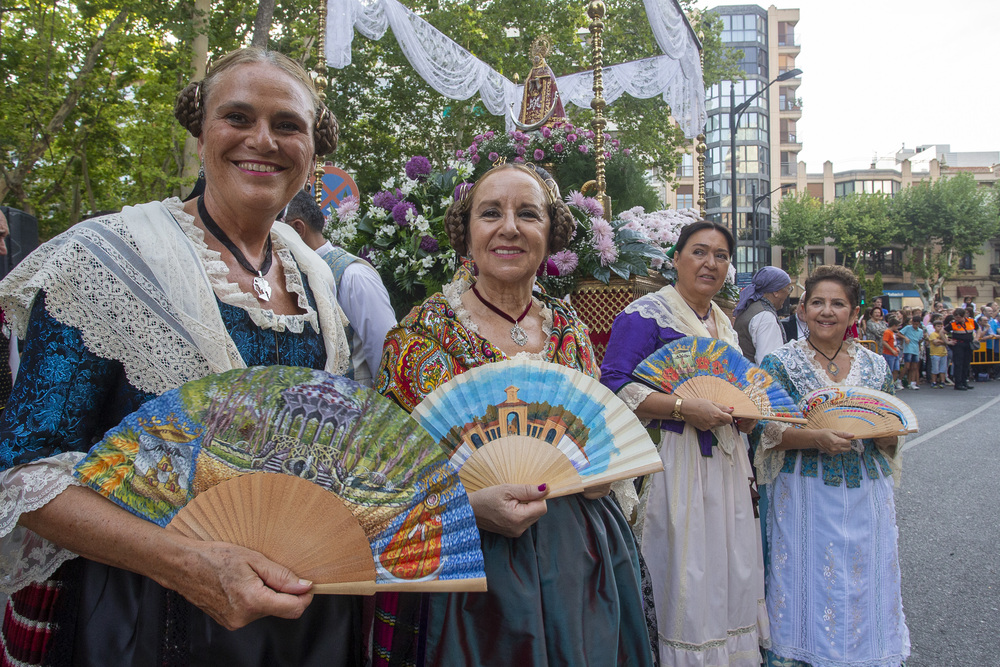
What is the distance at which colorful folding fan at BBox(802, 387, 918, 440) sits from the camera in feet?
10.0

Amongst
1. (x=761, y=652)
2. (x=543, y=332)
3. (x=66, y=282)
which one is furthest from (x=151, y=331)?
(x=761, y=652)

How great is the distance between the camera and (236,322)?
1447 millimetres

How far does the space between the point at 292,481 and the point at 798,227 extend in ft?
164

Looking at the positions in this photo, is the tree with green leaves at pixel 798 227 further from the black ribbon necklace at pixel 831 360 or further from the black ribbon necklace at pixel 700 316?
the black ribbon necklace at pixel 700 316

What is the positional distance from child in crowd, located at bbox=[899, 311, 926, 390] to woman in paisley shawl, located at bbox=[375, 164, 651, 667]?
17.6 metres

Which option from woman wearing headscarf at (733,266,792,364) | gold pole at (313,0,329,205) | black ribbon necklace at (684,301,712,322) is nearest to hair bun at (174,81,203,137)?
black ribbon necklace at (684,301,712,322)

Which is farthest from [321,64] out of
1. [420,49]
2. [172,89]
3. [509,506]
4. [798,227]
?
[798,227]

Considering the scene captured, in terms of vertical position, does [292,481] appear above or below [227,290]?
below

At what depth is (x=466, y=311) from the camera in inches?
79.9

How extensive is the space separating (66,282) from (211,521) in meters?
0.55

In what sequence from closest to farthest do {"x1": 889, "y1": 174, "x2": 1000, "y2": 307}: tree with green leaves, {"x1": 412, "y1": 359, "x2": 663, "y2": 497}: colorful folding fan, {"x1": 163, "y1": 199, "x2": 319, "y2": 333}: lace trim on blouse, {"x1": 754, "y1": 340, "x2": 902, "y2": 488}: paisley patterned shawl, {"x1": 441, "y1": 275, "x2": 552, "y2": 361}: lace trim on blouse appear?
{"x1": 163, "y1": 199, "x2": 319, "y2": 333}: lace trim on blouse, {"x1": 412, "y1": 359, "x2": 663, "y2": 497}: colorful folding fan, {"x1": 441, "y1": 275, "x2": 552, "y2": 361}: lace trim on blouse, {"x1": 754, "y1": 340, "x2": 902, "y2": 488}: paisley patterned shawl, {"x1": 889, "y1": 174, "x2": 1000, "y2": 307}: tree with green leaves

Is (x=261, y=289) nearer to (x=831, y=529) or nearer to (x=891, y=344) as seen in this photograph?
(x=831, y=529)

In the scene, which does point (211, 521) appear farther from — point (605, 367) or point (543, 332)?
point (605, 367)

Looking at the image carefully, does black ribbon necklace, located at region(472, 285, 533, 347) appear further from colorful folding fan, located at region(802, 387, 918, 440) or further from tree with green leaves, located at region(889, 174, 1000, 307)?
tree with green leaves, located at region(889, 174, 1000, 307)
